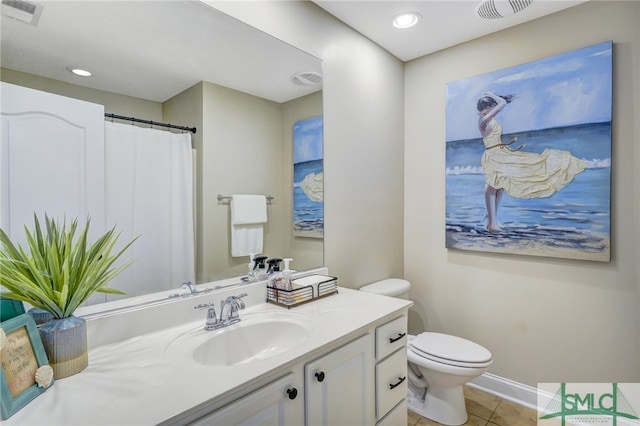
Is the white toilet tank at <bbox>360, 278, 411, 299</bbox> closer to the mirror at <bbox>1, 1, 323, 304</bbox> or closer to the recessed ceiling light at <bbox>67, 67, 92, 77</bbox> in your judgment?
the mirror at <bbox>1, 1, 323, 304</bbox>

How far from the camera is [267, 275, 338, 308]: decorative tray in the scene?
4.87ft

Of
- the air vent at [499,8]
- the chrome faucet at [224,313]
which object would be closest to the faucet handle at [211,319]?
the chrome faucet at [224,313]

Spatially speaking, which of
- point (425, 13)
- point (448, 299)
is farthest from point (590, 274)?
point (425, 13)

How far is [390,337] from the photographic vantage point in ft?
4.67

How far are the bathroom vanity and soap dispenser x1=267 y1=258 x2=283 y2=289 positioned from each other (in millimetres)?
54

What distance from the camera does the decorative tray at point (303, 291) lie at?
4.87ft

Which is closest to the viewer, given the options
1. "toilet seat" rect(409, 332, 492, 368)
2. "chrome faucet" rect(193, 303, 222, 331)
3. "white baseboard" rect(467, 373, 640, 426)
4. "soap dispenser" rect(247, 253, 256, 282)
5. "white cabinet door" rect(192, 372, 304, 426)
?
"white cabinet door" rect(192, 372, 304, 426)

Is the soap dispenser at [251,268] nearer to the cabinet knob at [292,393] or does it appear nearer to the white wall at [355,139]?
the white wall at [355,139]

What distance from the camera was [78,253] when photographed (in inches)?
37.0

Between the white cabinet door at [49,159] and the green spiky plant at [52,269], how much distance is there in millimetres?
56

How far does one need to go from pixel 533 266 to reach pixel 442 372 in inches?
36.0

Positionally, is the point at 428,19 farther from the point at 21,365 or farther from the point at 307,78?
the point at 21,365

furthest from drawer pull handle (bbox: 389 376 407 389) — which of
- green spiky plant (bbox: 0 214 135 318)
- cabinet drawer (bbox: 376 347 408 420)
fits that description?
green spiky plant (bbox: 0 214 135 318)

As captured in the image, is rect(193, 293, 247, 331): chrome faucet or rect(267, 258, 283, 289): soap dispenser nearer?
rect(193, 293, 247, 331): chrome faucet
